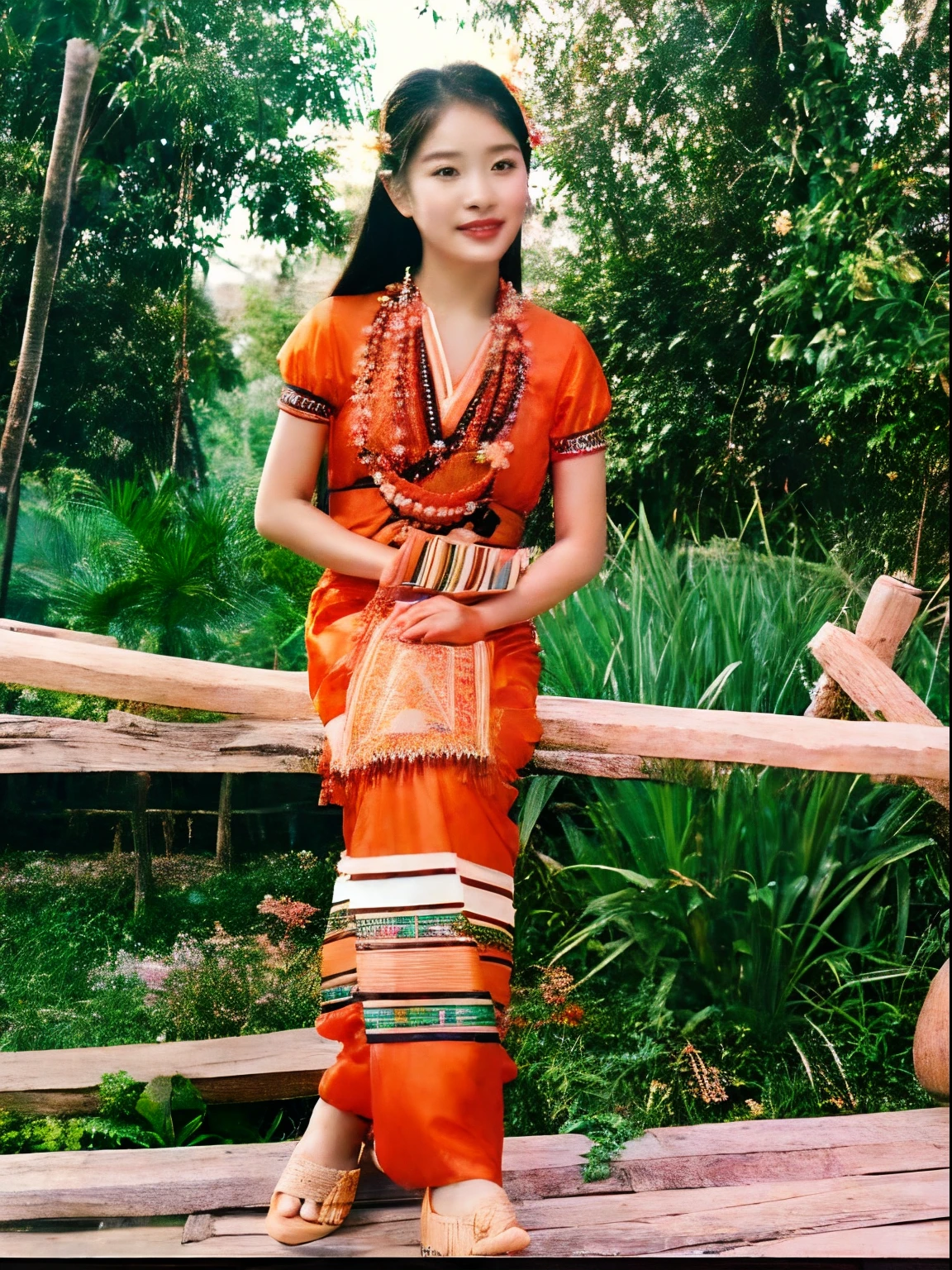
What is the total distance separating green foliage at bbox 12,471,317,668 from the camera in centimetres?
229

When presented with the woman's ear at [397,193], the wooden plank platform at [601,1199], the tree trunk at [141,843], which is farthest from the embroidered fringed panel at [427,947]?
the woman's ear at [397,193]

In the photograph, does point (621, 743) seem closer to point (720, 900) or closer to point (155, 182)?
point (720, 900)

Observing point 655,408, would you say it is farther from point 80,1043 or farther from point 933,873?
point 80,1043

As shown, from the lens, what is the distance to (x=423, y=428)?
190 centimetres

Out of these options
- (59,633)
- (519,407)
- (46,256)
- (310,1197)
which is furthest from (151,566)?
(310,1197)

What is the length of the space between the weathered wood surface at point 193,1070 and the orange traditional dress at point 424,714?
1.13 ft

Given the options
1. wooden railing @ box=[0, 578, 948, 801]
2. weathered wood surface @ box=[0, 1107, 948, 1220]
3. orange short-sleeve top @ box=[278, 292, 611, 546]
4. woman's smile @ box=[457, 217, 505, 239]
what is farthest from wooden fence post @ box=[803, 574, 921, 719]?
woman's smile @ box=[457, 217, 505, 239]

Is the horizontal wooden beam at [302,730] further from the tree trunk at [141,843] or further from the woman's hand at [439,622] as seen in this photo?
the woman's hand at [439,622]

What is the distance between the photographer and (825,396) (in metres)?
2.30

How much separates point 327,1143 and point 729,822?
38.0 inches

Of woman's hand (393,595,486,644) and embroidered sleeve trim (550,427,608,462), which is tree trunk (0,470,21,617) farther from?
embroidered sleeve trim (550,427,608,462)

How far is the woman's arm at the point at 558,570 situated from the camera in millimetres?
1877

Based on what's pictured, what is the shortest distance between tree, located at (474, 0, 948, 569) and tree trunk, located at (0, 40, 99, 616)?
80 cm

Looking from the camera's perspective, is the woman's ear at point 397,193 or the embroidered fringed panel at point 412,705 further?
the woman's ear at point 397,193
